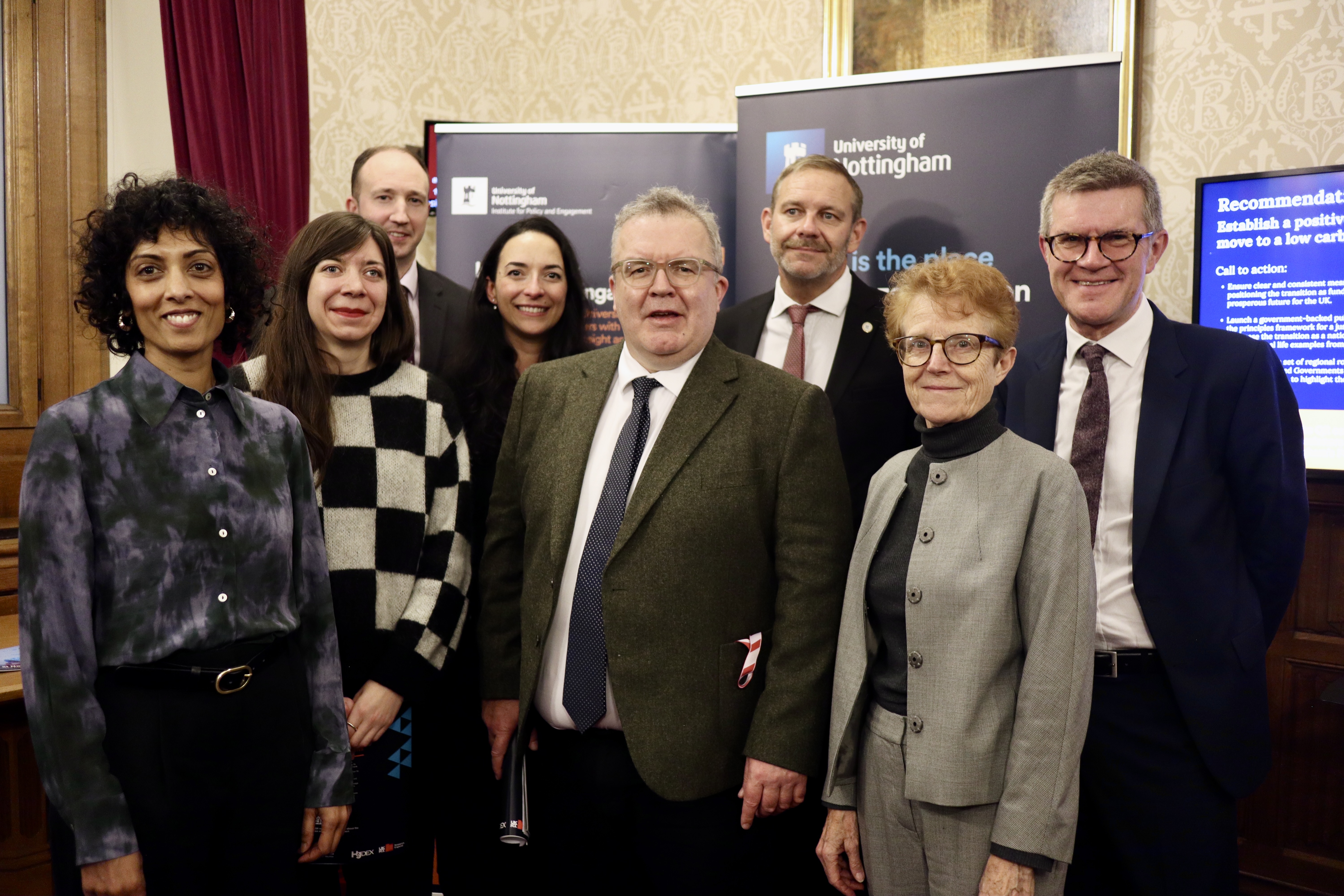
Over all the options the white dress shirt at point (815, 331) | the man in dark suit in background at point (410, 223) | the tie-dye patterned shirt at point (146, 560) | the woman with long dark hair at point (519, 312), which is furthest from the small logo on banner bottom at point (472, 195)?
the tie-dye patterned shirt at point (146, 560)

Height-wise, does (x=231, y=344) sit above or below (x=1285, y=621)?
above

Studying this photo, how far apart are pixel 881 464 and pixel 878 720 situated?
1.06m

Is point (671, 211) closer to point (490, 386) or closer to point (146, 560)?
point (490, 386)

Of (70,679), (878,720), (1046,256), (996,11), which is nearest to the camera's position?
(70,679)

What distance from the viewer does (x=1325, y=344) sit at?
284 centimetres

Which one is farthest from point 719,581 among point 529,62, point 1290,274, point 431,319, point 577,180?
point 529,62

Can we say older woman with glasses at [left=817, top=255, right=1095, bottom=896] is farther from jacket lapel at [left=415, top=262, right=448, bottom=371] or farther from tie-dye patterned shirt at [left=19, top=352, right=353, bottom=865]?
jacket lapel at [left=415, top=262, right=448, bottom=371]

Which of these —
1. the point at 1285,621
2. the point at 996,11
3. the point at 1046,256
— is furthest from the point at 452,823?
the point at 996,11

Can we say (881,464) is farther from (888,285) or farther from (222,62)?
(222,62)

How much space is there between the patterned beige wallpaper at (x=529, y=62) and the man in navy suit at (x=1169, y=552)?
2.37 m

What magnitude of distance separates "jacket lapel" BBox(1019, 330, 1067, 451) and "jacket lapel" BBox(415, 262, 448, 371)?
171cm

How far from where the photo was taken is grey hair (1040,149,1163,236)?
77.4 inches

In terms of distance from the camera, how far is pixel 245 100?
3826 mm

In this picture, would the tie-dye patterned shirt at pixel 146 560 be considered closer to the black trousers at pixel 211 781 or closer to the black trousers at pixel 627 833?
the black trousers at pixel 211 781
